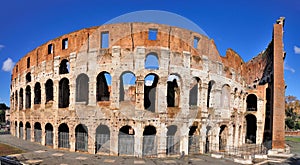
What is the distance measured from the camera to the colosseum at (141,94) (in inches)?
677

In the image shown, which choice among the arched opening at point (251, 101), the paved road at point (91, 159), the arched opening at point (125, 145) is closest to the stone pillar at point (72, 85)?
the paved road at point (91, 159)

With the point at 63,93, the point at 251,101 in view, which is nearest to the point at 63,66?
the point at 63,93

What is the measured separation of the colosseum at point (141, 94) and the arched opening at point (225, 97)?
94 millimetres

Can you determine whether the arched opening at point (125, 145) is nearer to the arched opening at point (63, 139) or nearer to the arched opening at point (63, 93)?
the arched opening at point (63, 139)

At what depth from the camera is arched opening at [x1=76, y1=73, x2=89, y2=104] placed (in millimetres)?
19638

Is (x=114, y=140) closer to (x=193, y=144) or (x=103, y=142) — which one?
(x=103, y=142)

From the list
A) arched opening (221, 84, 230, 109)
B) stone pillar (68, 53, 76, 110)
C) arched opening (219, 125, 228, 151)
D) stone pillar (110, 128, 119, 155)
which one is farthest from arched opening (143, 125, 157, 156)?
arched opening (221, 84, 230, 109)

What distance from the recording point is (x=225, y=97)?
22.5 meters

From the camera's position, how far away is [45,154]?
1697cm

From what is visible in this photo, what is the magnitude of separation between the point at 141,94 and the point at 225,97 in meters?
9.40

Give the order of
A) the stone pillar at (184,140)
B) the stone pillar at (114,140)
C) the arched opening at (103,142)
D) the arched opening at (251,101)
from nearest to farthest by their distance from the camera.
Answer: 1. the stone pillar at (114,140)
2. the arched opening at (103,142)
3. the stone pillar at (184,140)
4. the arched opening at (251,101)

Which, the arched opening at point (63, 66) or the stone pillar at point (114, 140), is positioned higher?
the arched opening at point (63, 66)

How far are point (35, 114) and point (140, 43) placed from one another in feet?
41.1

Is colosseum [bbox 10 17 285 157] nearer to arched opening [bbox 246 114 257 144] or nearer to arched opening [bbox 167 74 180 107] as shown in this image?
arched opening [bbox 167 74 180 107]
